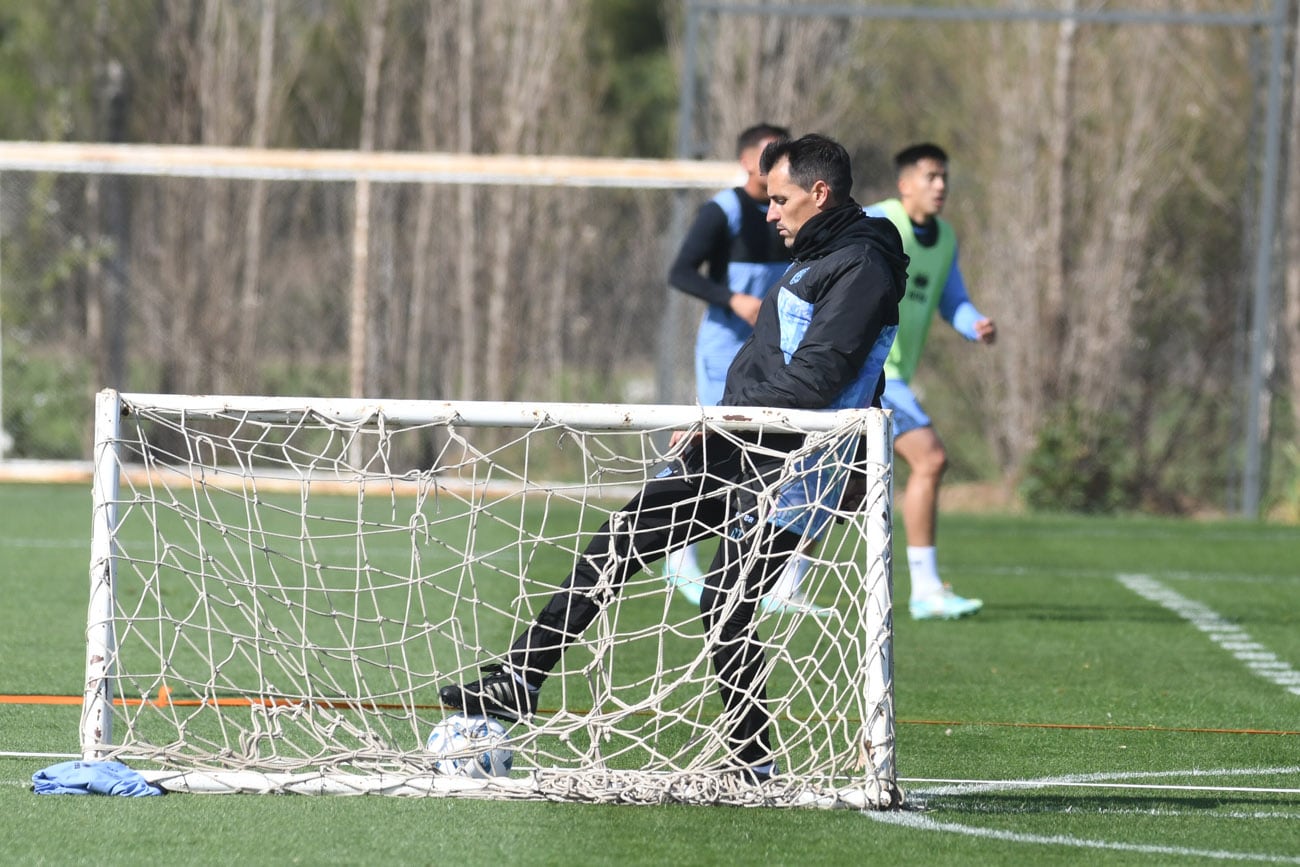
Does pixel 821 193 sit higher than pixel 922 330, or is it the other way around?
pixel 821 193

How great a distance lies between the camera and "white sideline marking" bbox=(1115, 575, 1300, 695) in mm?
7215

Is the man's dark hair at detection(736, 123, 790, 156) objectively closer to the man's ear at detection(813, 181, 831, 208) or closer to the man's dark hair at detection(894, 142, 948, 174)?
the man's dark hair at detection(894, 142, 948, 174)

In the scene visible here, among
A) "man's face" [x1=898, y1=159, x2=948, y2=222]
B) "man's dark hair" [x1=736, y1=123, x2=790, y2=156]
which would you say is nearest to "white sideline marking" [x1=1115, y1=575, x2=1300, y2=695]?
"man's face" [x1=898, y1=159, x2=948, y2=222]

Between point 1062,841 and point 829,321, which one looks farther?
point 829,321

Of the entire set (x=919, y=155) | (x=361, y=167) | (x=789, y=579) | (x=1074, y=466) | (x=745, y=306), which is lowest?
(x=1074, y=466)

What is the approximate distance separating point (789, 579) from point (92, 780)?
1.91 metres

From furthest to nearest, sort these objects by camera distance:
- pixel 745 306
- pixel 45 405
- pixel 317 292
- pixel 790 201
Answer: pixel 317 292 < pixel 45 405 < pixel 745 306 < pixel 790 201

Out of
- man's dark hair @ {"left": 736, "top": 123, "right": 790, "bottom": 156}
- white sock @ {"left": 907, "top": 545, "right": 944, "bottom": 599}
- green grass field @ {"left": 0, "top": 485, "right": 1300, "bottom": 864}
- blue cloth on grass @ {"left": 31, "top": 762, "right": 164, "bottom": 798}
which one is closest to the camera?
green grass field @ {"left": 0, "top": 485, "right": 1300, "bottom": 864}

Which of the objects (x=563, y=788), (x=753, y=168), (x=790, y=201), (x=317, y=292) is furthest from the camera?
(x=317, y=292)

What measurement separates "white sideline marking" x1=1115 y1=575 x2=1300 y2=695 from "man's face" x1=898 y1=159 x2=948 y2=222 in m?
2.34

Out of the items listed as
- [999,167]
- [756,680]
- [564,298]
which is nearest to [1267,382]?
[999,167]

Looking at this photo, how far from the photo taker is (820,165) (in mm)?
4926

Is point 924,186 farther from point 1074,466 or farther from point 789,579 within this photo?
point 1074,466

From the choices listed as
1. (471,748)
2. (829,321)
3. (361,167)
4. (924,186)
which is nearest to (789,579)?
A: (829,321)
